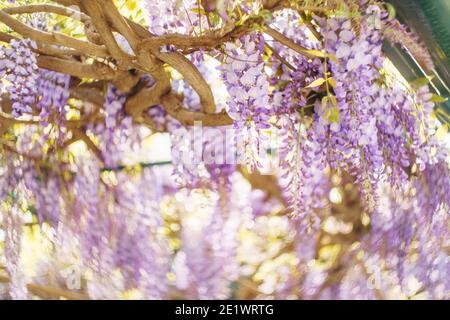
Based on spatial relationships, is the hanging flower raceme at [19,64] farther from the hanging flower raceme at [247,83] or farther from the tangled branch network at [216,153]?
the hanging flower raceme at [247,83]

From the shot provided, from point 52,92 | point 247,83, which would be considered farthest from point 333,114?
point 52,92

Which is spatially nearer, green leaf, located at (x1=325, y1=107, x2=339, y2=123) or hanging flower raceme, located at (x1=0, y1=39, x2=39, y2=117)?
green leaf, located at (x1=325, y1=107, x2=339, y2=123)

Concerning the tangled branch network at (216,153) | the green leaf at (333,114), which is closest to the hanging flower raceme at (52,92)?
the tangled branch network at (216,153)

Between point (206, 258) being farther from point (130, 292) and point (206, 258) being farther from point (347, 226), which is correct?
point (347, 226)

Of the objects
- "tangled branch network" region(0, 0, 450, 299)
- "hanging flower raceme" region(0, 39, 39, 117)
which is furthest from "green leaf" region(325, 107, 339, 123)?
"hanging flower raceme" region(0, 39, 39, 117)

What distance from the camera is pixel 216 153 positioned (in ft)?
5.41

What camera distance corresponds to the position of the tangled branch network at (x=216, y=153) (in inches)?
38.6

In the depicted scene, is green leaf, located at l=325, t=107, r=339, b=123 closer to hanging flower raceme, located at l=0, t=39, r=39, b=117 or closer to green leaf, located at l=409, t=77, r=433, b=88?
green leaf, located at l=409, t=77, r=433, b=88

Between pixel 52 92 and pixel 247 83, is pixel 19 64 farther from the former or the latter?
pixel 247 83

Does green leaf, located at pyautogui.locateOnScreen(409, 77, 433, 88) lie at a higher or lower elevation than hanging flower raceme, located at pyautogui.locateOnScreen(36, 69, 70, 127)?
lower

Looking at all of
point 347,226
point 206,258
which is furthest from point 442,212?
point 206,258

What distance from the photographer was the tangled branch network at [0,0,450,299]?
98 centimetres

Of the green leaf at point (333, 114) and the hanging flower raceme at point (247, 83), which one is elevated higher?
the hanging flower raceme at point (247, 83)

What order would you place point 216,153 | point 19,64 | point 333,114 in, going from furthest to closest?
point 216,153 → point 19,64 → point 333,114
